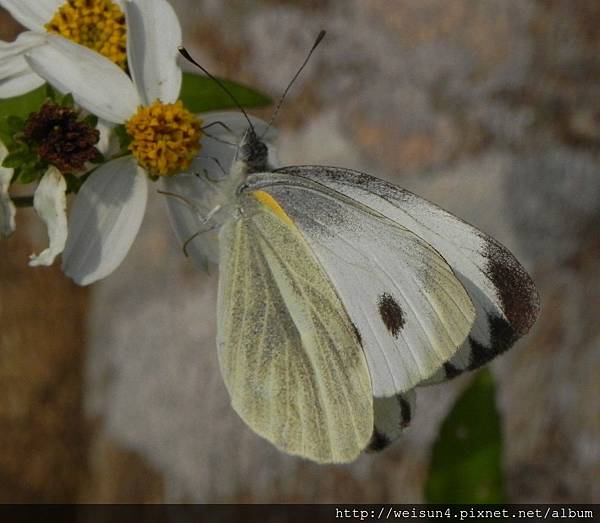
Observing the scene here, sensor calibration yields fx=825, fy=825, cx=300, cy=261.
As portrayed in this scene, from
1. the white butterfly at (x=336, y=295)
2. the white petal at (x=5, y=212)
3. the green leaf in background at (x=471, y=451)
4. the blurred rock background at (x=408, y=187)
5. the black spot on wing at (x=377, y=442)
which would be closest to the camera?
the white petal at (x=5, y=212)

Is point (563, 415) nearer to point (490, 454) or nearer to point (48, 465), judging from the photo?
point (490, 454)

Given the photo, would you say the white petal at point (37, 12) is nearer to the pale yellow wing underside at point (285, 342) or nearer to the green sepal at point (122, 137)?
the green sepal at point (122, 137)

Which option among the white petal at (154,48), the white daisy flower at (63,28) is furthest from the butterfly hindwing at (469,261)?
the white daisy flower at (63,28)

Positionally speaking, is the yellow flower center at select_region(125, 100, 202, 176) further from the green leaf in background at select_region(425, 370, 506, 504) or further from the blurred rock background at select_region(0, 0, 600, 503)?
the blurred rock background at select_region(0, 0, 600, 503)

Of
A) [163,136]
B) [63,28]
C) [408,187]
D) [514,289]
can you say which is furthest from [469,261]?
[408,187]

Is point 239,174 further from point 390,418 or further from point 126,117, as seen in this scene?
point 390,418

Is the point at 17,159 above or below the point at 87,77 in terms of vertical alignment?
below

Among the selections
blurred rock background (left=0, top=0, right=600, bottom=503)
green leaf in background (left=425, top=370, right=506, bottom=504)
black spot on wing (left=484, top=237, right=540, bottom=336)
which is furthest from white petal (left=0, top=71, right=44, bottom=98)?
blurred rock background (left=0, top=0, right=600, bottom=503)

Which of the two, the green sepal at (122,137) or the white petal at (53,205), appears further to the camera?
the green sepal at (122,137)
